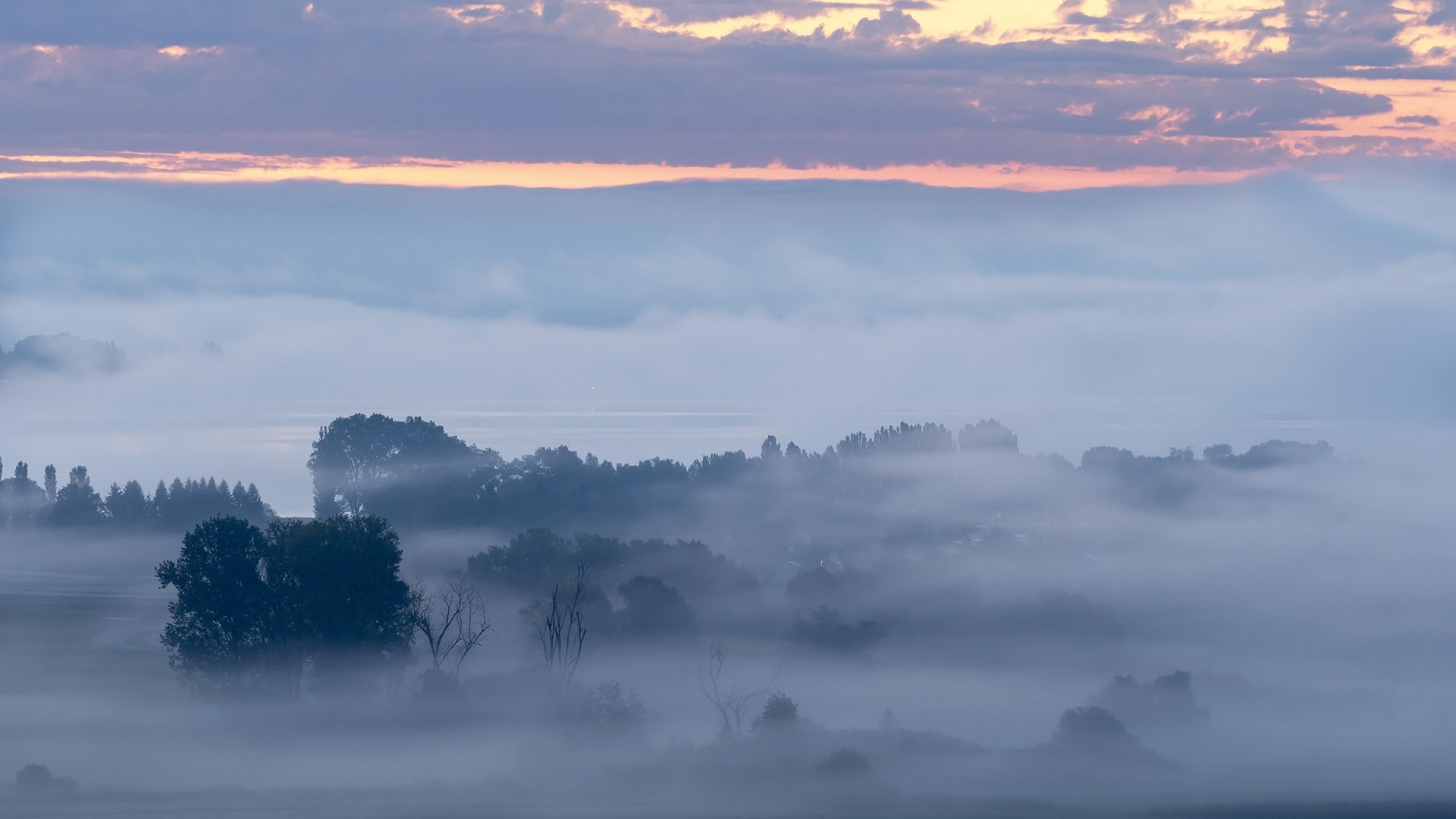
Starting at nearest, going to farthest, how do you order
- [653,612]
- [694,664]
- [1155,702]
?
[1155,702] < [694,664] < [653,612]

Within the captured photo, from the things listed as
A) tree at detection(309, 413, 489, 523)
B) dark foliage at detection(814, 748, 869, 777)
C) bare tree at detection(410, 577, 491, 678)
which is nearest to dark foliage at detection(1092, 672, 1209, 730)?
dark foliage at detection(814, 748, 869, 777)

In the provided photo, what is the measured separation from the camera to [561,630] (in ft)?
273

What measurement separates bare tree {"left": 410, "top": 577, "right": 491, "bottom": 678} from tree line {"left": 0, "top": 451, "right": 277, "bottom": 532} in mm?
58895

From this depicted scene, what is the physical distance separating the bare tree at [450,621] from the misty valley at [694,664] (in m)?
0.48

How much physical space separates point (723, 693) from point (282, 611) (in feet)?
71.0

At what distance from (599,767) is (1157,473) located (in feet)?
463

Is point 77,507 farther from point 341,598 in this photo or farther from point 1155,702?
point 1155,702

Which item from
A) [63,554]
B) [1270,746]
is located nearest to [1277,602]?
[1270,746]

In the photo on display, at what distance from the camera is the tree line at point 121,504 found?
15275 cm

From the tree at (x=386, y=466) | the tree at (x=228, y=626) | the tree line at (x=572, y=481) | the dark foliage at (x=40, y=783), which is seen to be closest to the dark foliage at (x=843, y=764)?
the tree at (x=228, y=626)

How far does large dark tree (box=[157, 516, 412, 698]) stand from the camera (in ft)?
244

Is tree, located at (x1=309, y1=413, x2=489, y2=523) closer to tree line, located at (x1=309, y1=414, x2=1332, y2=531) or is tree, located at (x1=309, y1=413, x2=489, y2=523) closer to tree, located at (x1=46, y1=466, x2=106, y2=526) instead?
tree line, located at (x1=309, y1=414, x2=1332, y2=531)

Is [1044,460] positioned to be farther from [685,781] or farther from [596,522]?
[685,781]

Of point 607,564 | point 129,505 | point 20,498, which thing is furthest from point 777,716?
point 20,498
